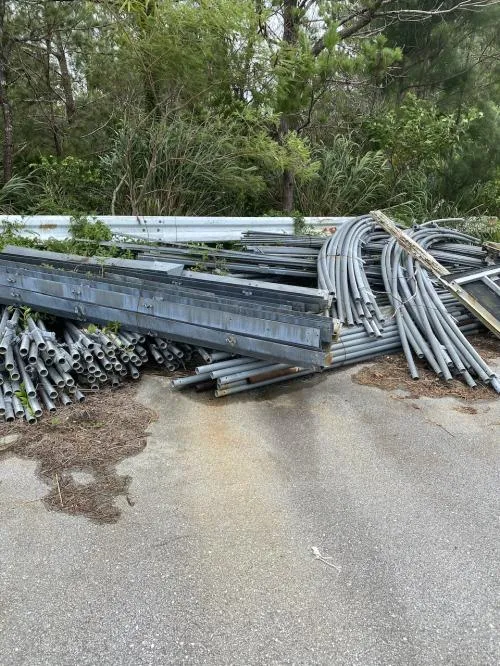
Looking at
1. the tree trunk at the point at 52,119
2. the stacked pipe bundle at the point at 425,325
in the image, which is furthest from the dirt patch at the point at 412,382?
the tree trunk at the point at 52,119

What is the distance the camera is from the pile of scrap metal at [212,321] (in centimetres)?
352

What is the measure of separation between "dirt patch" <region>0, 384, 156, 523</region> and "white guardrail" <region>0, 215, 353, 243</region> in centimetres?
292

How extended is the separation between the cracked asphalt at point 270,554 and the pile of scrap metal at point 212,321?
57 centimetres

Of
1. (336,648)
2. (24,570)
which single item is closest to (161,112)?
(24,570)

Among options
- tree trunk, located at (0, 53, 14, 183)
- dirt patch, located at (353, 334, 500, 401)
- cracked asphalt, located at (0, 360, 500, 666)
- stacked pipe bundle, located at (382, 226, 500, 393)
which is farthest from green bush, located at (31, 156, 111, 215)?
cracked asphalt, located at (0, 360, 500, 666)

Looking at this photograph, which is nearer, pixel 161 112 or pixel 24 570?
pixel 24 570

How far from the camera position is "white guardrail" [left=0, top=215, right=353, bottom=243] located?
19.2ft

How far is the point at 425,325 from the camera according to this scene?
178 inches

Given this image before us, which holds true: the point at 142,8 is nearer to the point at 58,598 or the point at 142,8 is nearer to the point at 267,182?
the point at 267,182

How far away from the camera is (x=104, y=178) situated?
23.6ft

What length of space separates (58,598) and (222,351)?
2.14 m

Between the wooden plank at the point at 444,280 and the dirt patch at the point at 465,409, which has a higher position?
the wooden plank at the point at 444,280

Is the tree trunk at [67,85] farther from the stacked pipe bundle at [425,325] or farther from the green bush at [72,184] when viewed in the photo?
the stacked pipe bundle at [425,325]

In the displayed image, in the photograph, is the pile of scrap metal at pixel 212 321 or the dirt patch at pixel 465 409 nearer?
the pile of scrap metal at pixel 212 321
